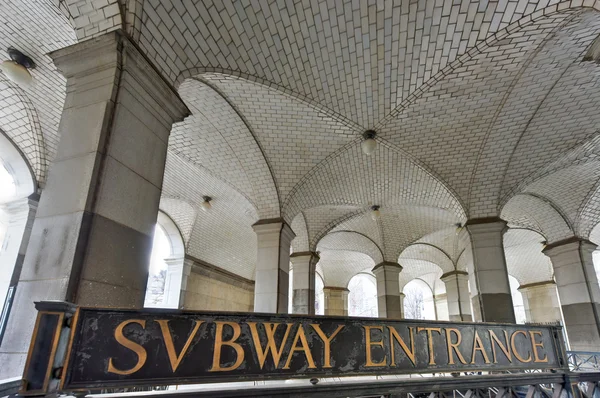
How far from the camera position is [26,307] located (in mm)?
3230

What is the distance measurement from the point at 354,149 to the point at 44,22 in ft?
21.1

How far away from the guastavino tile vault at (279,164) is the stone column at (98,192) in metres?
0.02

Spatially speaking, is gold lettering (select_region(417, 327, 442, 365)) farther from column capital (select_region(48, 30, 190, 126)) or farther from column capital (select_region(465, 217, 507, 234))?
column capital (select_region(465, 217, 507, 234))

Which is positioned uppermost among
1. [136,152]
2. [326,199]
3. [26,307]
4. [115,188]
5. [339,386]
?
[326,199]

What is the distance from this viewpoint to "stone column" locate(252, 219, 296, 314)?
8.82m

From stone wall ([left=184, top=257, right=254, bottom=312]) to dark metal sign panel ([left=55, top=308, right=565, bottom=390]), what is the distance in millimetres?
11814

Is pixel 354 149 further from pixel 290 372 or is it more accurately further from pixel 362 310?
pixel 362 310

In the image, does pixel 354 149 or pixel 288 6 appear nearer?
pixel 288 6

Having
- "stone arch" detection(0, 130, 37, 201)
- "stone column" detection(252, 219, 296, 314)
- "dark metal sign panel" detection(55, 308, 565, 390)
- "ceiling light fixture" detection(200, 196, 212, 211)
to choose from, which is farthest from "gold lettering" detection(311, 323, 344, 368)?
"ceiling light fixture" detection(200, 196, 212, 211)

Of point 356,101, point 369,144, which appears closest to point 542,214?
point 369,144

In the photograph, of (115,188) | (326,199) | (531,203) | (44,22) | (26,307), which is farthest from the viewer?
(531,203)

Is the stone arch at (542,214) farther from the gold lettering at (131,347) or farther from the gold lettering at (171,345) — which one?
the gold lettering at (131,347)

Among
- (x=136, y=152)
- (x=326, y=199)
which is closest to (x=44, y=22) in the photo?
(x=136, y=152)

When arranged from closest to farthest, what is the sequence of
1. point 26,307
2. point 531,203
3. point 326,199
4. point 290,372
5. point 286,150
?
point 290,372, point 26,307, point 286,150, point 326,199, point 531,203
